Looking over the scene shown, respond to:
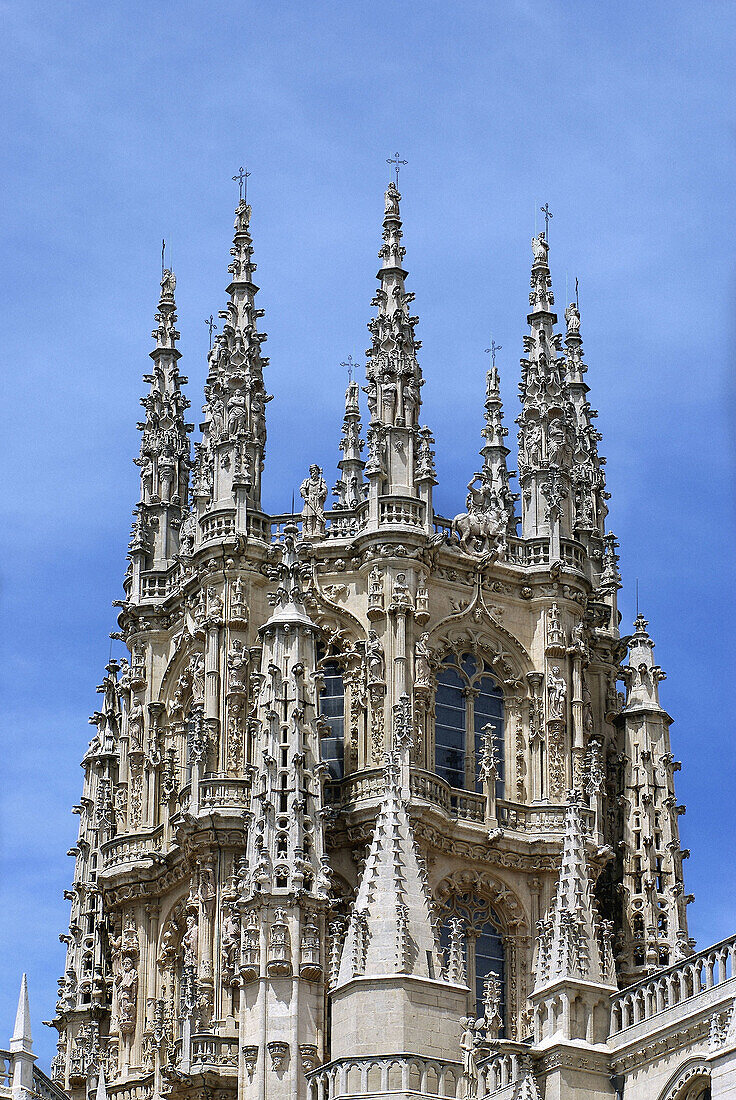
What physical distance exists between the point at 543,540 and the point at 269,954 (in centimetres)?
1591

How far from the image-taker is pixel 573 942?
1893 inches

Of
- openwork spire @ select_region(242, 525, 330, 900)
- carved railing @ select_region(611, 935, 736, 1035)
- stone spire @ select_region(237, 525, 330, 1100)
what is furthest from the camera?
openwork spire @ select_region(242, 525, 330, 900)

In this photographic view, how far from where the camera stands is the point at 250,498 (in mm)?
65812

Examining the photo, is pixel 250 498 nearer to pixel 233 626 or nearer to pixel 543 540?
pixel 233 626

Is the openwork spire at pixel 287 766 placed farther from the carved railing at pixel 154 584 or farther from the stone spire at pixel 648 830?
the stone spire at pixel 648 830

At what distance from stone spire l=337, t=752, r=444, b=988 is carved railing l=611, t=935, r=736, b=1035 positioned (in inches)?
201

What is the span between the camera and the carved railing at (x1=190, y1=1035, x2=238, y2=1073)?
57875 millimetres

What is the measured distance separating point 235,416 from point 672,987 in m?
25.7

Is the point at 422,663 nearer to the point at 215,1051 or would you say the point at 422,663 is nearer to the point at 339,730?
the point at 339,730

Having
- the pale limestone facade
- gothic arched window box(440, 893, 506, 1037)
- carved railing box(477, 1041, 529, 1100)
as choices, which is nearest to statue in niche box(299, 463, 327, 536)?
the pale limestone facade

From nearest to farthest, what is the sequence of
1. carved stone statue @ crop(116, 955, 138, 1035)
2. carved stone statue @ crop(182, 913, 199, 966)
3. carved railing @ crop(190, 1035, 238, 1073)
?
carved railing @ crop(190, 1035, 238, 1073), carved stone statue @ crop(182, 913, 199, 966), carved stone statue @ crop(116, 955, 138, 1035)

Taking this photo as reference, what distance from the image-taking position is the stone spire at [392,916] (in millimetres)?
50750

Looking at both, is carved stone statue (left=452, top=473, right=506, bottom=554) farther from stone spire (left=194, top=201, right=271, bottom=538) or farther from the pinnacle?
the pinnacle

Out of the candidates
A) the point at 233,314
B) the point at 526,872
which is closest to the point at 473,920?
the point at 526,872
